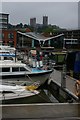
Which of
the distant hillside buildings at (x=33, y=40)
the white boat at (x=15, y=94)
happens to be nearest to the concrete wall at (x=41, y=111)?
the white boat at (x=15, y=94)

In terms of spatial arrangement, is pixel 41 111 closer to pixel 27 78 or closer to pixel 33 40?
pixel 27 78

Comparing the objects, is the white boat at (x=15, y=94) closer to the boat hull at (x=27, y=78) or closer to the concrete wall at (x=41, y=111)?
the boat hull at (x=27, y=78)

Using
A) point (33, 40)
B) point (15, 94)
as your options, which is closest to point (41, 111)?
point (15, 94)

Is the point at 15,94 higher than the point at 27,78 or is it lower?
lower

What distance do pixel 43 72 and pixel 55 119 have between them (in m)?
15.3

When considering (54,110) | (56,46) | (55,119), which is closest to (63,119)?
(55,119)

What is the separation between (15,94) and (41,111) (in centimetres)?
713

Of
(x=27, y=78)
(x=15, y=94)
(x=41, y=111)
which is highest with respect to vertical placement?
(x=41, y=111)

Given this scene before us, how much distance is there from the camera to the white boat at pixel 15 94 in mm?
16984

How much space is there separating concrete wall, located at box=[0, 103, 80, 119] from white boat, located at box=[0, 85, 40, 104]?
5974 mm

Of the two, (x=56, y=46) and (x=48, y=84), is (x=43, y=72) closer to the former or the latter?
(x=48, y=84)

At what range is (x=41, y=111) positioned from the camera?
10.5 metres

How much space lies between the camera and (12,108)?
1059 cm

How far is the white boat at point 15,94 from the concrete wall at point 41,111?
19.6 ft
